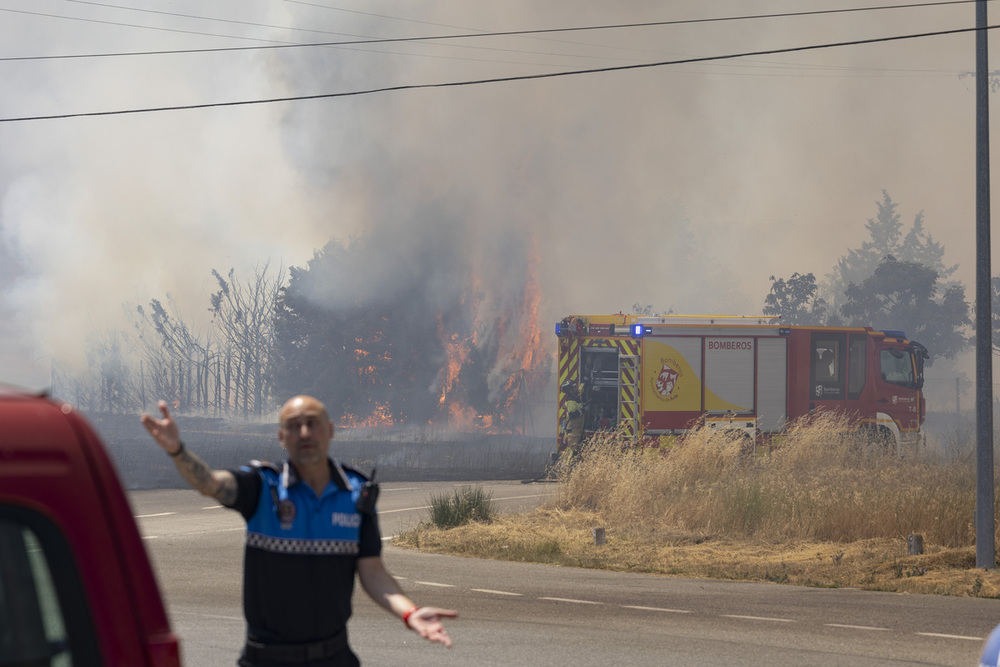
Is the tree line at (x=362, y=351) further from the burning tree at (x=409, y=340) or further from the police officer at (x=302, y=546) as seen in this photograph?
the police officer at (x=302, y=546)

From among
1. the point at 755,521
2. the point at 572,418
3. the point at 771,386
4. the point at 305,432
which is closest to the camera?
the point at 305,432

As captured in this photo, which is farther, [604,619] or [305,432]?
[604,619]

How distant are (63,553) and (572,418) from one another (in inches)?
833

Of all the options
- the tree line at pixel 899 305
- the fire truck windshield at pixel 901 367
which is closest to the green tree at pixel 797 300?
the tree line at pixel 899 305

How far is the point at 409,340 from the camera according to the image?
225ft

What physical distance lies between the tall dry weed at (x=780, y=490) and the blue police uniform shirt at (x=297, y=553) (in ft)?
39.3

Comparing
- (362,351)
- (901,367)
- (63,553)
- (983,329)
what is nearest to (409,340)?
(362,351)

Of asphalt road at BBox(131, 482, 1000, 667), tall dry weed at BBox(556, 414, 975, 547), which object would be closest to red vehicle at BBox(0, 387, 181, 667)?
asphalt road at BBox(131, 482, 1000, 667)

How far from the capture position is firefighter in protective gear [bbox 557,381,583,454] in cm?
2270

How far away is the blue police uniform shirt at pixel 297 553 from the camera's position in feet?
11.5

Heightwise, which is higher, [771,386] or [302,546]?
[771,386]

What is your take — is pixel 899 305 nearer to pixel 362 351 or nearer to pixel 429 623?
pixel 362 351

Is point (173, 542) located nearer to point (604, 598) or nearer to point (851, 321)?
point (604, 598)

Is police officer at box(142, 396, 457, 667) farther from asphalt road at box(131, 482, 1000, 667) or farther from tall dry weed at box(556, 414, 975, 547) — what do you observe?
tall dry weed at box(556, 414, 975, 547)
